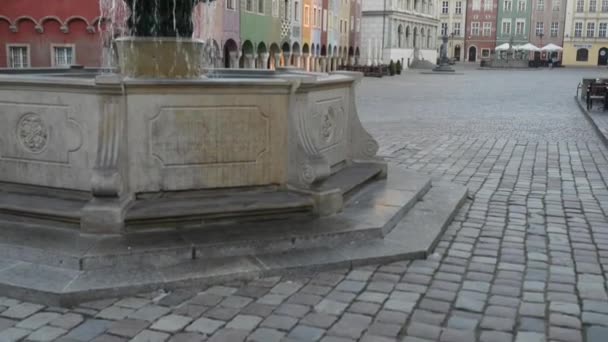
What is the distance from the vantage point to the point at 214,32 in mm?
31984

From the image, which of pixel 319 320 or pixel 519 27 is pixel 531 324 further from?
pixel 519 27

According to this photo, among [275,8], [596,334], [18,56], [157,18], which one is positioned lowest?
[596,334]

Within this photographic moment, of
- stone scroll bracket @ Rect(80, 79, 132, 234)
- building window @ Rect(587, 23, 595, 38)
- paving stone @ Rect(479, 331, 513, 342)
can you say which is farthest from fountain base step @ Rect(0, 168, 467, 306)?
building window @ Rect(587, 23, 595, 38)

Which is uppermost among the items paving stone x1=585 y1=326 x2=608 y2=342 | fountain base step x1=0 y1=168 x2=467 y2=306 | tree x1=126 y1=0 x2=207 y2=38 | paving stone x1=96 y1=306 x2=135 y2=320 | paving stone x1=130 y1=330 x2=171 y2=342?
tree x1=126 y1=0 x2=207 y2=38

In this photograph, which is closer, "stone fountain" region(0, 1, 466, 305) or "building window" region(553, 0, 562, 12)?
"stone fountain" region(0, 1, 466, 305)

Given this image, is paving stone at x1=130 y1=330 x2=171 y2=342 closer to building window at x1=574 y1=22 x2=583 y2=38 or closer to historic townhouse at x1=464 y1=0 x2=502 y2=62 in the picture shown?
building window at x1=574 y1=22 x2=583 y2=38

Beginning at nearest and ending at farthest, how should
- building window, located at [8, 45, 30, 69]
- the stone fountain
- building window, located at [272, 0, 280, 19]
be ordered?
1. the stone fountain
2. building window, located at [8, 45, 30, 69]
3. building window, located at [272, 0, 280, 19]

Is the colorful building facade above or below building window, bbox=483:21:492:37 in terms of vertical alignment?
below

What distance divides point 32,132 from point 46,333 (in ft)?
7.12

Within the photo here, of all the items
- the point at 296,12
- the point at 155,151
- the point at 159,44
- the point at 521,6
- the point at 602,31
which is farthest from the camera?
the point at 521,6

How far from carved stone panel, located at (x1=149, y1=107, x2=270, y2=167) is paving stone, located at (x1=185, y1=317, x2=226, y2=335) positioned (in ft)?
5.69

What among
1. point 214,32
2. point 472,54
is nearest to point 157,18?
point 214,32

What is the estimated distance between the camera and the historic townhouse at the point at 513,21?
94.2m

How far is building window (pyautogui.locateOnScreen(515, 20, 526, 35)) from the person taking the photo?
94.9m
